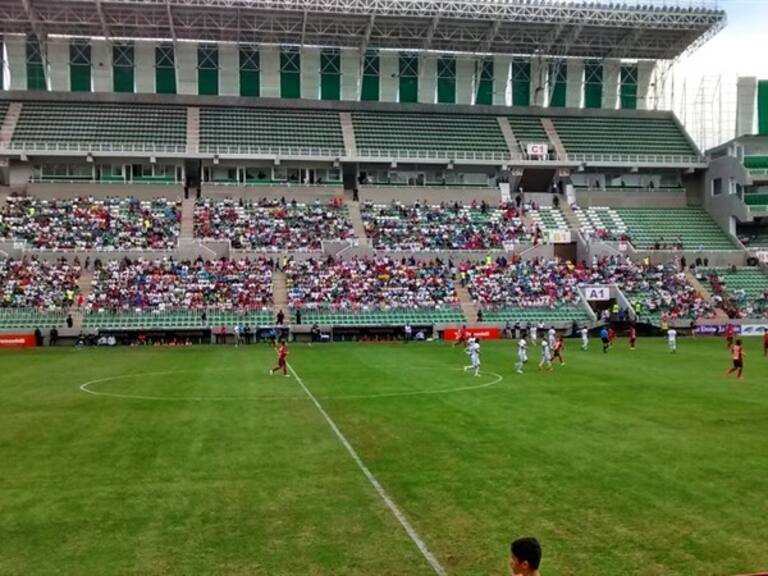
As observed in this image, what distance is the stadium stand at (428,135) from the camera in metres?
73.6

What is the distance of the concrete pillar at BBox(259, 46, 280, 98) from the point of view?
7638cm

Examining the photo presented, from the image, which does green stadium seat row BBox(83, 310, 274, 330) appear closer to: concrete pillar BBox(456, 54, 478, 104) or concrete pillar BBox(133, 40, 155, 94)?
concrete pillar BBox(133, 40, 155, 94)

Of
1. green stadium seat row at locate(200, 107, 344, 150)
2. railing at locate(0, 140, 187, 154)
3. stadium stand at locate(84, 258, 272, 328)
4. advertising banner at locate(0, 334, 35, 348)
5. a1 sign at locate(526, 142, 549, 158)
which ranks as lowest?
advertising banner at locate(0, 334, 35, 348)

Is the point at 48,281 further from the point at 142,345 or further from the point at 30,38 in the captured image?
the point at 30,38

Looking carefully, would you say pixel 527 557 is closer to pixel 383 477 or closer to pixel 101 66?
pixel 383 477

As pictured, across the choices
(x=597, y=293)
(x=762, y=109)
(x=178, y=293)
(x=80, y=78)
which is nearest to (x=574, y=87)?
(x=762, y=109)

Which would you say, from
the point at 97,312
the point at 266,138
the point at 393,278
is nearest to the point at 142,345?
the point at 97,312

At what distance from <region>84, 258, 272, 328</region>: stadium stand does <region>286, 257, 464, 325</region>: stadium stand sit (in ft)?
9.06

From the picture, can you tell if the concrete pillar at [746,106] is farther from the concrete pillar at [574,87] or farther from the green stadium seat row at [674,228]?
the concrete pillar at [574,87]

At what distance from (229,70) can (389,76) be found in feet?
50.9

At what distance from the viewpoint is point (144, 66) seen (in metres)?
75.1

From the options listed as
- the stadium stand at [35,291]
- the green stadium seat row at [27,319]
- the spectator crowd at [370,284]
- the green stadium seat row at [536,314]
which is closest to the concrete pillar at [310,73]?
the spectator crowd at [370,284]

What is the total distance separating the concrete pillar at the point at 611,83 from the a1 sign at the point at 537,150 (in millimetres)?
11762

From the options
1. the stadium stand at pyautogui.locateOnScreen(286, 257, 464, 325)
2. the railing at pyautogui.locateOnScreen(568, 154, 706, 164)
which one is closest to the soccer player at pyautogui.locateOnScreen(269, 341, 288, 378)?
the stadium stand at pyautogui.locateOnScreen(286, 257, 464, 325)
